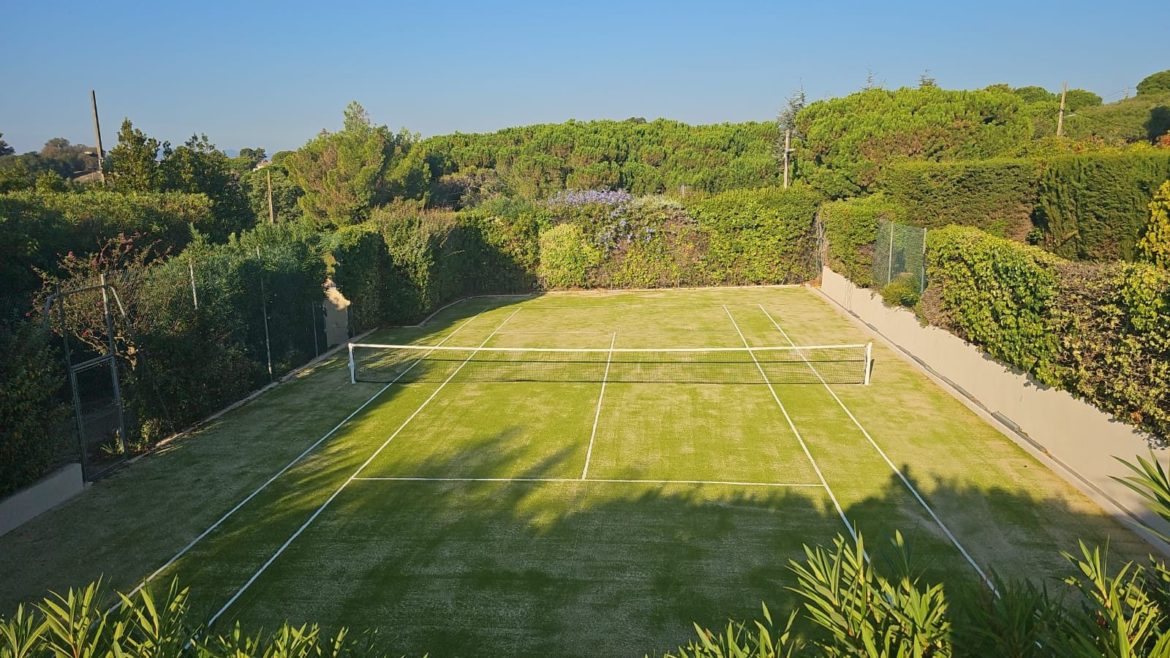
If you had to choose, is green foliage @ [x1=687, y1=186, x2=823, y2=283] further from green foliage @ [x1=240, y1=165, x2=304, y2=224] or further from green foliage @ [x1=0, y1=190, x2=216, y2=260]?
green foliage @ [x1=240, y1=165, x2=304, y2=224]

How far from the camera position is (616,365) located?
18312 mm

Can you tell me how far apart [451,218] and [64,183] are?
16.7 meters

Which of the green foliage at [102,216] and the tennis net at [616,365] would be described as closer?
the tennis net at [616,365]

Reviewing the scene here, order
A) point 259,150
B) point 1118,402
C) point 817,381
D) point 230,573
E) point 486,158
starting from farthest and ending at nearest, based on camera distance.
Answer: point 259,150 < point 486,158 < point 817,381 < point 1118,402 < point 230,573

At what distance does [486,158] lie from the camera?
53.8 m

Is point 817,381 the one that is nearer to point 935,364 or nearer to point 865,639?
point 935,364

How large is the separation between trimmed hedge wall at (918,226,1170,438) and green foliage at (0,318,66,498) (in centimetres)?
1488

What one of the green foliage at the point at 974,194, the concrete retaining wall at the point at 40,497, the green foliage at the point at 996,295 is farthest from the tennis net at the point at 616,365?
the green foliage at the point at 974,194

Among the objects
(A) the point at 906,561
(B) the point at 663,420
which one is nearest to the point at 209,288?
(B) the point at 663,420

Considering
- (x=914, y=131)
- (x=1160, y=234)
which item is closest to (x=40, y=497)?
(x=1160, y=234)

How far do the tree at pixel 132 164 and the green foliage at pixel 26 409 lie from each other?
65.0ft

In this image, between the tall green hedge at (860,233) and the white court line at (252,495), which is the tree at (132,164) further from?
the tall green hedge at (860,233)

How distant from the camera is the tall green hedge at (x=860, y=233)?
23.6m

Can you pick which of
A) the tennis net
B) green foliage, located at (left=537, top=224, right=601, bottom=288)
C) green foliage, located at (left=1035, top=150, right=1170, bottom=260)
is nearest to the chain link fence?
the tennis net
